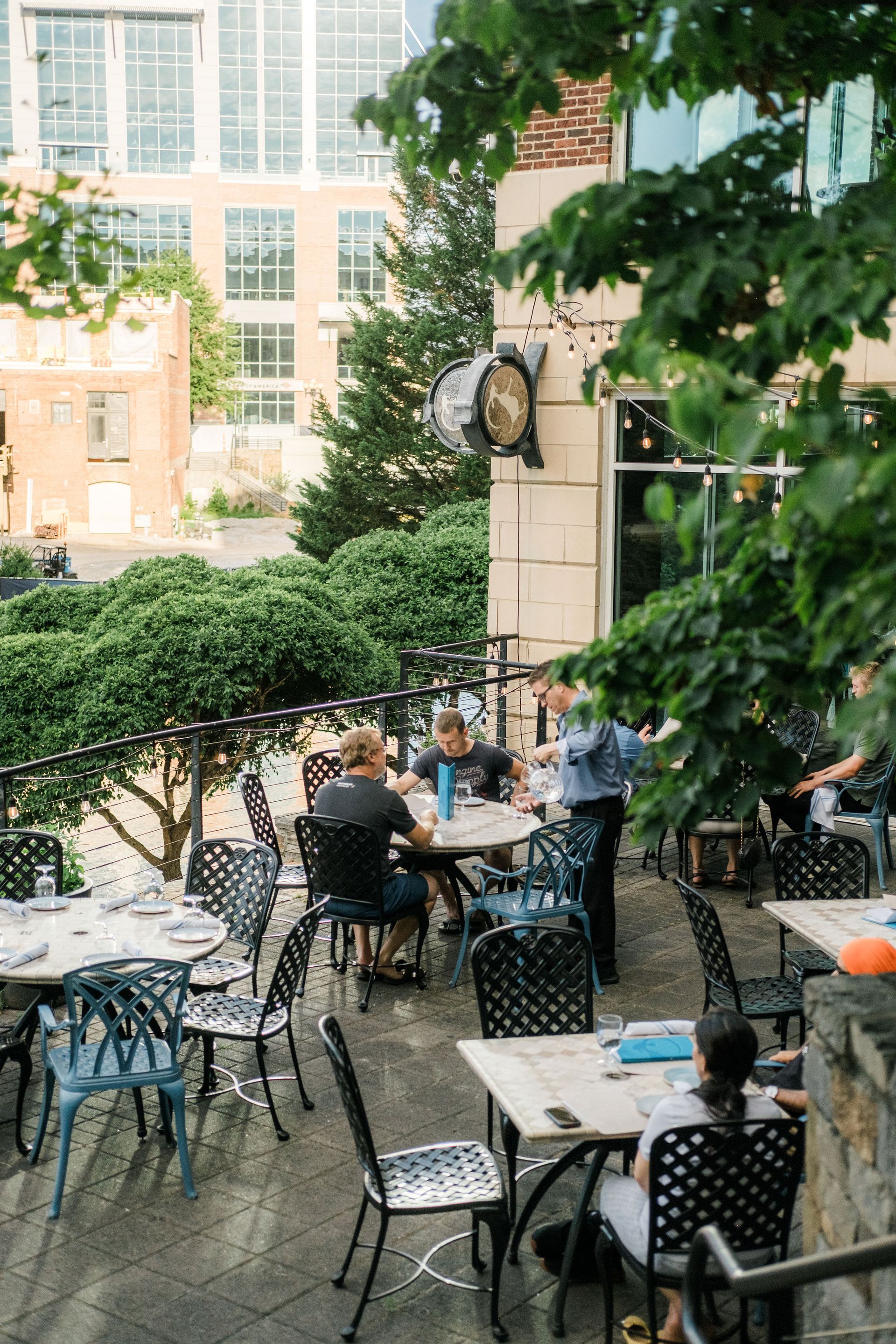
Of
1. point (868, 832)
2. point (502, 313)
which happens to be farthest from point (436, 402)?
point (868, 832)

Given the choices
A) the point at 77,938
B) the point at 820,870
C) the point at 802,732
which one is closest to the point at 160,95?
the point at 802,732

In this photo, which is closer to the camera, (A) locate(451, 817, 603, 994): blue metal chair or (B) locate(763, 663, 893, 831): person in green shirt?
(A) locate(451, 817, 603, 994): blue metal chair

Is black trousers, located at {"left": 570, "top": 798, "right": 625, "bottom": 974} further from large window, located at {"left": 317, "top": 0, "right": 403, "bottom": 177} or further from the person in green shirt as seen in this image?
large window, located at {"left": 317, "top": 0, "right": 403, "bottom": 177}

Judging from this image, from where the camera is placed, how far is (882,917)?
6.92m

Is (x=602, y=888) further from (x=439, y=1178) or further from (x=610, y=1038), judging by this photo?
(x=439, y=1178)

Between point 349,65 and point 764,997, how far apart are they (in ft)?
272

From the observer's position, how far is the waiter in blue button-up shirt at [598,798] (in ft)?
27.0

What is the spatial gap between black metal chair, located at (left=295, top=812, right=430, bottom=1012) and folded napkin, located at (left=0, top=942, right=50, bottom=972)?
2005 millimetres

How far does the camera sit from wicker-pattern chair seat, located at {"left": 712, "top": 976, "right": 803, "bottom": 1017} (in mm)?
6590

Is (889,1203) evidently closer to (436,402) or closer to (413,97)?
(413,97)

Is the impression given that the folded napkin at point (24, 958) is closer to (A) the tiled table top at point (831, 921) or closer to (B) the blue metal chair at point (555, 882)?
(B) the blue metal chair at point (555, 882)

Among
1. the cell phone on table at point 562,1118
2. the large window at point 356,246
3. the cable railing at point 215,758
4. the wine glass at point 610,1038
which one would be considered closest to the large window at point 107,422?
the large window at point 356,246

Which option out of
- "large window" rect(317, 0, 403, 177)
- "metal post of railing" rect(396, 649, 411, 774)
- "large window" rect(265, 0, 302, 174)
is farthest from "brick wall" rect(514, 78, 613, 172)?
"large window" rect(265, 0, 302, 174)

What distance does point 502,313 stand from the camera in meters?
14.2
